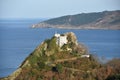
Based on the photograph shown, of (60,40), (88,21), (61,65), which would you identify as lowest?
(88,21)

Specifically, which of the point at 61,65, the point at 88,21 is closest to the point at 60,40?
the point at 61,65

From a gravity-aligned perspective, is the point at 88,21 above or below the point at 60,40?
below

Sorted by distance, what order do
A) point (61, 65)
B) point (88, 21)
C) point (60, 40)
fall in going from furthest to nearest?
point (88, 21) → point (60, 40) → point (61, 65)

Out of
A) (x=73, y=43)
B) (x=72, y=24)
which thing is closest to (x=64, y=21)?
(x=72, y=24)

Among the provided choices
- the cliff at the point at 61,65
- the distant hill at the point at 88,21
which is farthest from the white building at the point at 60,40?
the distant hill at the point at 88,21

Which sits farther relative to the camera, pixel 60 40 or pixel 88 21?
pixel 88 21

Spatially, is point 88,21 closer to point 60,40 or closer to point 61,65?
point 60,40

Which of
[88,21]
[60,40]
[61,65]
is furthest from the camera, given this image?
[88,21]
